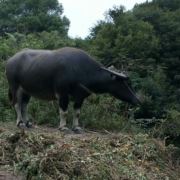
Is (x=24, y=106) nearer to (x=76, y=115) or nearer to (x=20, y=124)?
(x=20, y=124)

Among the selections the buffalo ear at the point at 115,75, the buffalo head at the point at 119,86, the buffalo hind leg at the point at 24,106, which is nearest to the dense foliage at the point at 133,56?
the buffalo head at the point at 119,86

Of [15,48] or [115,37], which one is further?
[115,37]

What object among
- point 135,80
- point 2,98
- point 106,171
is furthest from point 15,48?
point 106,171

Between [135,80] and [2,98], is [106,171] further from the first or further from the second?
[135,80]

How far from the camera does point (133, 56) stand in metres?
19.0

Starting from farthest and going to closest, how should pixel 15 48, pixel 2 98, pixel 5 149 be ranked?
pixel 15 48
pixel 2 98
pixel 5 149

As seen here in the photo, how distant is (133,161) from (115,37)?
40.7 ft

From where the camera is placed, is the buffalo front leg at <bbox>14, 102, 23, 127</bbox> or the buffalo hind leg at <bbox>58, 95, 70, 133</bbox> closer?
the buffalo hind leg at <bbox>58, 95, 70, 133</bbox>

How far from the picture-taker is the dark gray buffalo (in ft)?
31.5

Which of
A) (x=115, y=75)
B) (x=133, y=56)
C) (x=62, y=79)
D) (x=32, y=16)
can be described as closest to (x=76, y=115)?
(x=62, y=79)

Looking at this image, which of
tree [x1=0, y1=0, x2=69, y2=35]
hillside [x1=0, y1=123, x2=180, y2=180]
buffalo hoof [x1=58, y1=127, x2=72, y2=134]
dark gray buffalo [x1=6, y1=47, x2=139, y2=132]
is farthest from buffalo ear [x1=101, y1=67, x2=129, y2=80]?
tree [x1=0, y1=0, x2=69, y2=35]

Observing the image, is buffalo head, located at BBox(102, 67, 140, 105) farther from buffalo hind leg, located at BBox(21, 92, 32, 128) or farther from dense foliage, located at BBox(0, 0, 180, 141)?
buffalo hind leg, located at BBox(21, 92, 32, 128)

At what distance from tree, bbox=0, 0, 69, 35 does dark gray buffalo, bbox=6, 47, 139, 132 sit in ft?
66.7

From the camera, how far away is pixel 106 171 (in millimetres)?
7266
